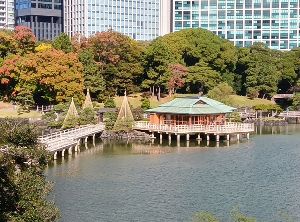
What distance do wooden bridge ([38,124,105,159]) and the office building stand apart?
8674 centimetres

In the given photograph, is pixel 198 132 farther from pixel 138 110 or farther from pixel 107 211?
pixel 107 211

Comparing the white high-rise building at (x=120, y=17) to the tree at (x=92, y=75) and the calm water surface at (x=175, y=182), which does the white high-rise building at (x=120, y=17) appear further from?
the calm water surface at (x=175, y=182)

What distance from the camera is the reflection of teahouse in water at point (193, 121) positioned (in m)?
53.9

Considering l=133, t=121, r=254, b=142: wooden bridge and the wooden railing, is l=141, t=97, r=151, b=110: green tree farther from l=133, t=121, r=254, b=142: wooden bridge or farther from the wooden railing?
l=133, t=121, r=254, b=142: wooden bridge

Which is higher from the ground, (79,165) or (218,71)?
(218,71)

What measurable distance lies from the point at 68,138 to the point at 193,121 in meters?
14.1

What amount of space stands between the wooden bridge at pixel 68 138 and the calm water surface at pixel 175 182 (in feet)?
3.76

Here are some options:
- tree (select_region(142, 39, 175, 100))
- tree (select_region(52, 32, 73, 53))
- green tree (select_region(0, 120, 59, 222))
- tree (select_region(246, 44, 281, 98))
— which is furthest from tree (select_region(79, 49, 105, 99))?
green tree (select_region(0, 120, 59, 222))

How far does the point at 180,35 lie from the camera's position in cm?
8644

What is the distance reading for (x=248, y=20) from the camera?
415 ft

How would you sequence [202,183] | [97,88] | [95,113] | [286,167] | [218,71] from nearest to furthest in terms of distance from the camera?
1. [202,183]
2. [286,167]
3. [95,113]
4. [97,88]
5. [218,71]

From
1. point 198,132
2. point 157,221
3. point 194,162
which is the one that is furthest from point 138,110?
point 157,221

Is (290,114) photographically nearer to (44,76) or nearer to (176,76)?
(176,76)

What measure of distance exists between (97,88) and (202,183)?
38.1 meters
